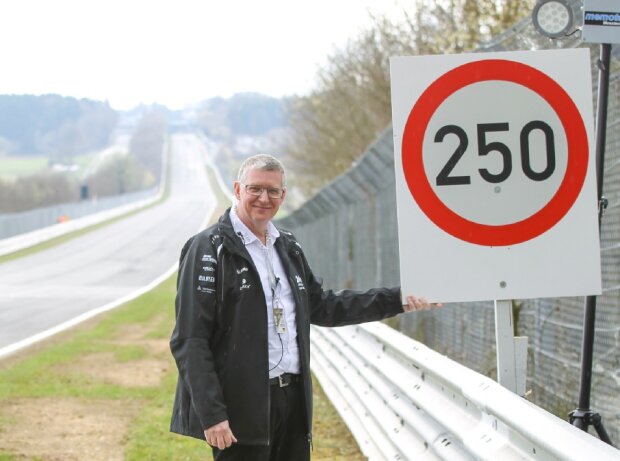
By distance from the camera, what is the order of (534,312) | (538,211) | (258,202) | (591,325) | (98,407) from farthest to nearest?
(98,407), (534,312), (591,325), (258,202), (538,211)

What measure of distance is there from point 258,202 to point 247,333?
1.74 ft

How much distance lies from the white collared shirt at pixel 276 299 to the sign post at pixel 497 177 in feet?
1.81

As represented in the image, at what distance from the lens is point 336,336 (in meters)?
10.1

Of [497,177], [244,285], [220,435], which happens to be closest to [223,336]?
[244,285]

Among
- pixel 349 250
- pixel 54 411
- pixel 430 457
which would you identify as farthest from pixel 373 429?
pixel 349 250

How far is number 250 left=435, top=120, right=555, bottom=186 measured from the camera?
3793mm

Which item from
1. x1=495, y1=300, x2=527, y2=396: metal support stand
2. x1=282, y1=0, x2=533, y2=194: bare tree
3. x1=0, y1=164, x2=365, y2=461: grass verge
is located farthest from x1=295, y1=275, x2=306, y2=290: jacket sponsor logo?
x1=282, y1=0, x2=533, y2=194: bare tree

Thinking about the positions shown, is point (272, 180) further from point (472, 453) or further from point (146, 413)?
point (146, 413)

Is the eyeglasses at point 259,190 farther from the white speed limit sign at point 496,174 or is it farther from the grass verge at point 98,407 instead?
the grass verge at point 98,407

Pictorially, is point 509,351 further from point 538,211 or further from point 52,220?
point 52,220

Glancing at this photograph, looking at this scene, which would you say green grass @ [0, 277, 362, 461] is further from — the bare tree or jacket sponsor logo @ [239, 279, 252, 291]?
the bare tree

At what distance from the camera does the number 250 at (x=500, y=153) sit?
379 cm

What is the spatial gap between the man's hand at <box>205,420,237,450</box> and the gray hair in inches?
38.8

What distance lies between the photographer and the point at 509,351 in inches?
154
